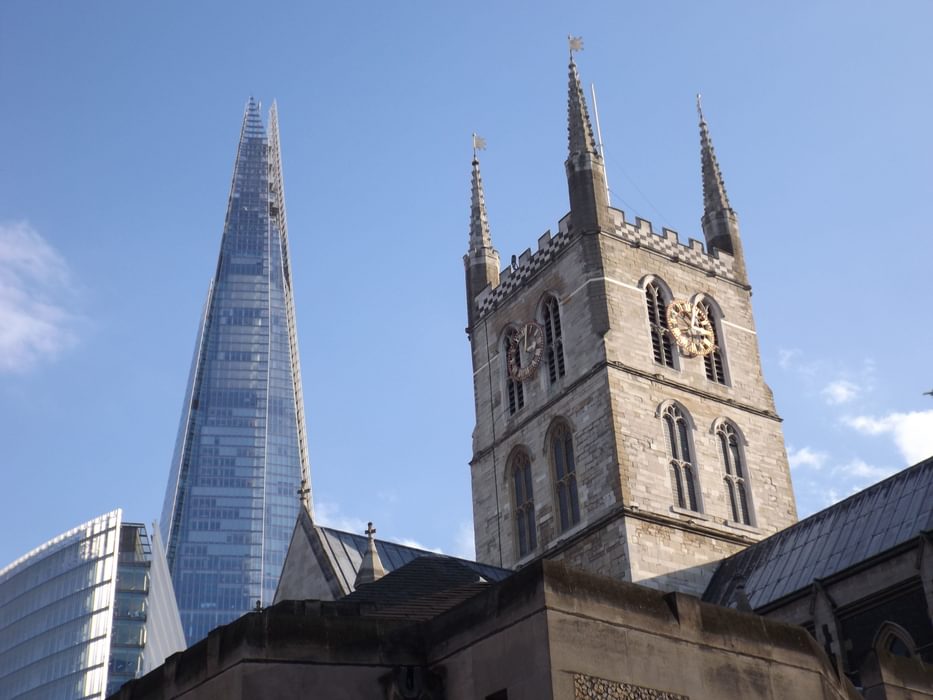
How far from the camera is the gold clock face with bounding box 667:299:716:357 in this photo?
4481 cm

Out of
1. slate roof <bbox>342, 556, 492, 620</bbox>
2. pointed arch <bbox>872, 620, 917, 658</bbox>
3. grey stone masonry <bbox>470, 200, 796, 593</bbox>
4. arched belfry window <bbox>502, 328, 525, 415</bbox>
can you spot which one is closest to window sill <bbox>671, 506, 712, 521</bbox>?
grey stone masonry <bbox>470, 200, 796, 593</bbox>

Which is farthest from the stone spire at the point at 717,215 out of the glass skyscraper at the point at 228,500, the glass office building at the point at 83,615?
the glass skyscraper at the point at 228,500

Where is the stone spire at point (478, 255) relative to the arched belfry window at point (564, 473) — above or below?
above

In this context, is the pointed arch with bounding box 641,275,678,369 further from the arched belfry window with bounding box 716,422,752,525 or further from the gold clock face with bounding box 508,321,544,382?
the gold clock face with bounding box 508,321,544,382

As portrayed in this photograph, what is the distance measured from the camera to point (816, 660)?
18.1 meters

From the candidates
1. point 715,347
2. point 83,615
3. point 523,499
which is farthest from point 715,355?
point 83,615

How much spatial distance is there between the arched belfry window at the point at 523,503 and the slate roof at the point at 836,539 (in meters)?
6.59

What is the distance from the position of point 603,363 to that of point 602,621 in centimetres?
2656

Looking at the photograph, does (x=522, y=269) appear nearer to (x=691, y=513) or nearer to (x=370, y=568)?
(x=691, y=513)

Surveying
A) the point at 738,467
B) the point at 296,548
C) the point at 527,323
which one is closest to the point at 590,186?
the point at 527,323

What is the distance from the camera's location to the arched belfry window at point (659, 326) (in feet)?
145

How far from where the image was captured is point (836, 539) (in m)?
36.1

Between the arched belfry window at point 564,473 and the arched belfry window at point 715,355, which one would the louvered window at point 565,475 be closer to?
the arched belfry window at point 564,473

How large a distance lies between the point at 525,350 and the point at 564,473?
5479mm
